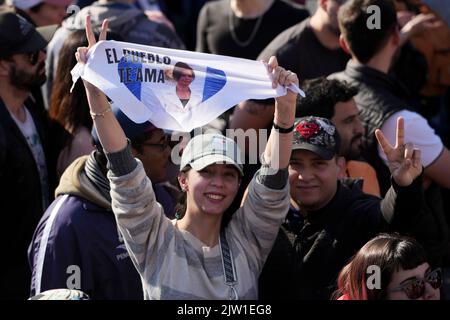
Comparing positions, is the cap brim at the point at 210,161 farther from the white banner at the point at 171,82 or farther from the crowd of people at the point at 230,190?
the white banner at the point at 171,82

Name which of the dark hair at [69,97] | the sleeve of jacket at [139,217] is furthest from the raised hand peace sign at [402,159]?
the dark hair at [69,97]

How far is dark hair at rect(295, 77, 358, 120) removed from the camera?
5188mm

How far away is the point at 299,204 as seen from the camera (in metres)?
4.59

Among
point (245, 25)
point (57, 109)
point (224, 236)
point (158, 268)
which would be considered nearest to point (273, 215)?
point (224, 236)

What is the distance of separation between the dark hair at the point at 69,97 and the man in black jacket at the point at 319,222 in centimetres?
131

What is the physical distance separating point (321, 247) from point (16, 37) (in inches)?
79.3

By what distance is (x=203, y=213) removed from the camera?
4266 millimetres

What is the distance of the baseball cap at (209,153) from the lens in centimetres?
425

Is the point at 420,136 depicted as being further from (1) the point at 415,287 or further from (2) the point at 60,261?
(2) the point at 60,261

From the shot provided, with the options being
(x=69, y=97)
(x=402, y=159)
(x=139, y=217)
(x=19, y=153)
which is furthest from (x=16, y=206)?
(x=402, y=159)

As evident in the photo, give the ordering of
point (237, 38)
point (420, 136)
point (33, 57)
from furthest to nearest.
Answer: point (237, 38) → point (33, 57) → point (420, 136)

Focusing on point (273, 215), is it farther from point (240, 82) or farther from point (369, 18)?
point (369, 18)

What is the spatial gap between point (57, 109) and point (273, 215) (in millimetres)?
1719

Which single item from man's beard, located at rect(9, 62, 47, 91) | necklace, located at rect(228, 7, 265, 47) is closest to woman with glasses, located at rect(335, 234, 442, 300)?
man's beard, located at rect(9, 62, 47, 91)
